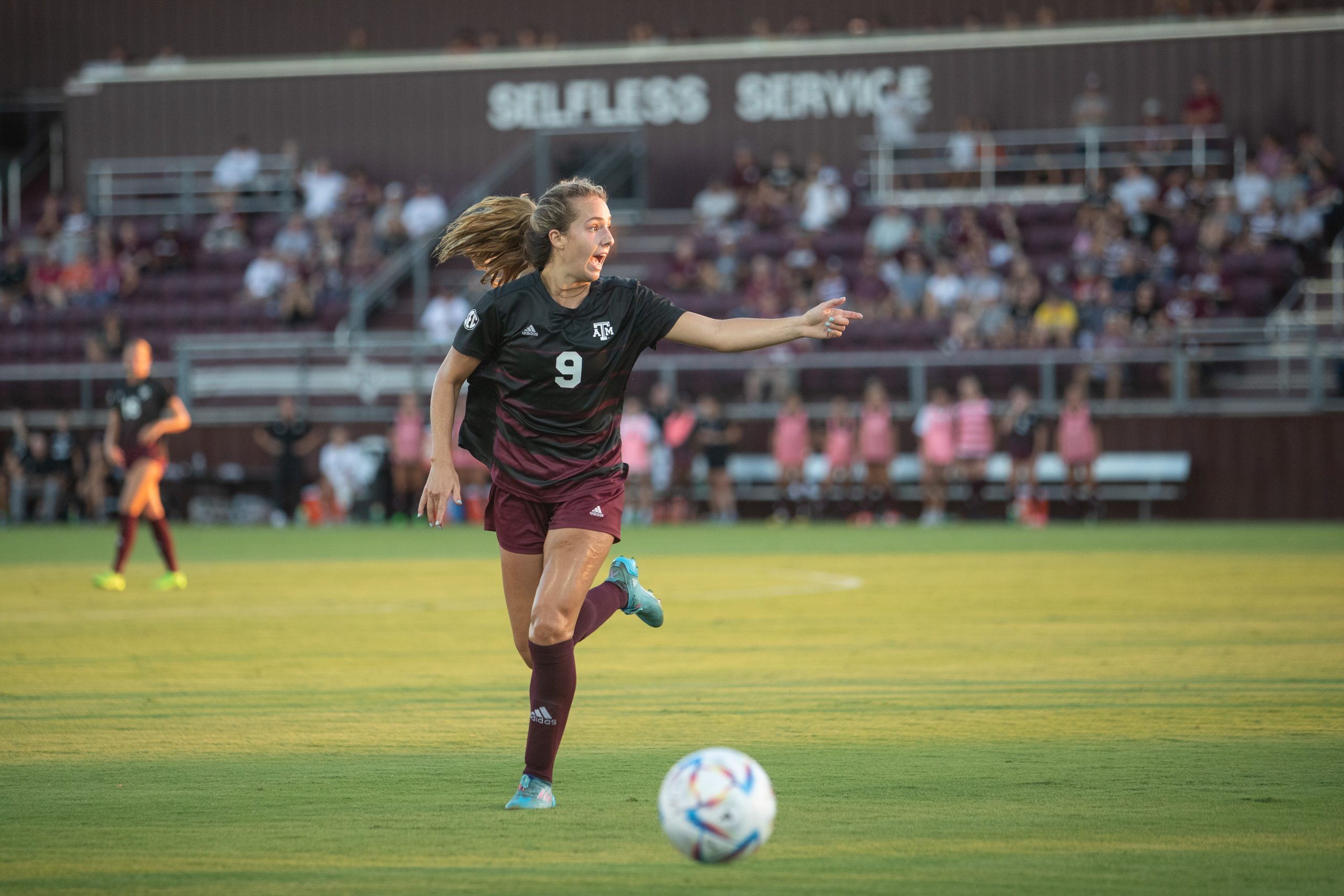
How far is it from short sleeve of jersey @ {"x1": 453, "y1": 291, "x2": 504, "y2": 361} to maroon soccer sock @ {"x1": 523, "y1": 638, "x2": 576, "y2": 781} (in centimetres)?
116

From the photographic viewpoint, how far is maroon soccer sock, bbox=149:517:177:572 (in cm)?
1493

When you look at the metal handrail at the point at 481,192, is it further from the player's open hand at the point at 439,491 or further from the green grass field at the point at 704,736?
the player's open hand at the point at 439,491

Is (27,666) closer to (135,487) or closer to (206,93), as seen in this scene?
(135,487)

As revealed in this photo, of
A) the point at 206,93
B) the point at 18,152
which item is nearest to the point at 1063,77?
the point at 206,93

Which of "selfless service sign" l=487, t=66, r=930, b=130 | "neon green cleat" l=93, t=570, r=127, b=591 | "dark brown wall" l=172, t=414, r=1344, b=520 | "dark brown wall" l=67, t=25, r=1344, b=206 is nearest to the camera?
"neon green cleat" l=93, t=570, r=127, b=591

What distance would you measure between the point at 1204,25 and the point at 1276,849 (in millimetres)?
27864

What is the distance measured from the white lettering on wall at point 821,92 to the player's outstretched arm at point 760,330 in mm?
26757

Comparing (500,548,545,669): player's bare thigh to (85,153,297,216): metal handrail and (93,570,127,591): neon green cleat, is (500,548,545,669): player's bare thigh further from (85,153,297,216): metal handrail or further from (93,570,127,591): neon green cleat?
(85,153,297,216): metal handrail

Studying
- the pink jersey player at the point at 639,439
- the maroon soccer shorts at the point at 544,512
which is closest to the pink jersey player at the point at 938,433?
the pink jersey player at the point at 639,439

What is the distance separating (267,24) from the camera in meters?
38.2

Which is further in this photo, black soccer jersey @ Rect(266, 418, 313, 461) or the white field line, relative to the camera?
black soccer jersey @ Rect(266, 418, 313, 461)

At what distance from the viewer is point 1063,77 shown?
31156 millimetres

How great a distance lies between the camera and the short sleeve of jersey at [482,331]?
20.7 feet

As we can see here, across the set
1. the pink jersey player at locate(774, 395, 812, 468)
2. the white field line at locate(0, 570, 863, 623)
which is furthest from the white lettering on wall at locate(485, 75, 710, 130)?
the white field line at locate(0, 570, 863, 623)
